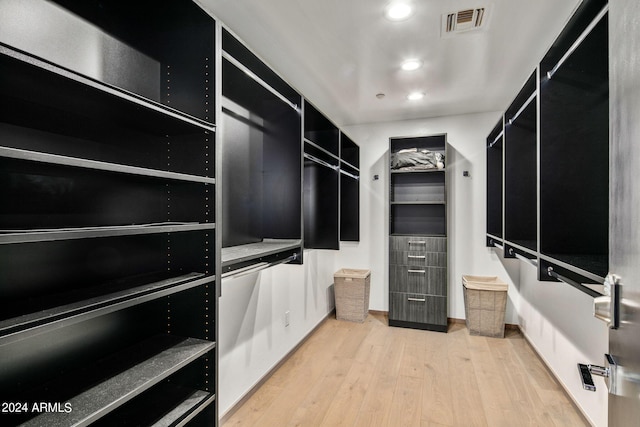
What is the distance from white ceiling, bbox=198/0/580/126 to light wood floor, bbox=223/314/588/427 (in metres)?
2.36

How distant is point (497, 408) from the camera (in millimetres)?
2189

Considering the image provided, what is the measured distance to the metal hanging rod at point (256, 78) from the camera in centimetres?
146

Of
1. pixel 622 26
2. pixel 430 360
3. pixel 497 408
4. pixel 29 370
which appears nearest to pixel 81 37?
pixel 29 370

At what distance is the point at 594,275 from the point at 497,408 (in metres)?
1.60

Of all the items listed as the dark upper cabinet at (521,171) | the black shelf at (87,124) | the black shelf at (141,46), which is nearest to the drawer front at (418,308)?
the dark upper cabinet at (521,171)

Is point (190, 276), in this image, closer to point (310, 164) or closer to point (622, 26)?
point (622, 26)

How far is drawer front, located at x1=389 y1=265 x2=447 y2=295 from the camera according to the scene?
3574 mm

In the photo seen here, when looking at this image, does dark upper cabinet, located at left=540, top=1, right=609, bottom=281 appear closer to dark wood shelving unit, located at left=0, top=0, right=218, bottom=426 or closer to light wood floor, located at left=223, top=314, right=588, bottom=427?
light wood floor, located at left=223, top=314, right=588, bottom=427

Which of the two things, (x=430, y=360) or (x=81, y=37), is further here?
(x=430, y=360)

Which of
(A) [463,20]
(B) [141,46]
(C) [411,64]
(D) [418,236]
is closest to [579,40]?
(A) [463,20]

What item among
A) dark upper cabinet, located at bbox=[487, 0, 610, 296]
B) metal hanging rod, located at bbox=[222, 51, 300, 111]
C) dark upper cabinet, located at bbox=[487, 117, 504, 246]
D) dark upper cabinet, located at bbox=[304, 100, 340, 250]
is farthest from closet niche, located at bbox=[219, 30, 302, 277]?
dark upper cabinet, located at bbox=[487, 117, 504, 246]

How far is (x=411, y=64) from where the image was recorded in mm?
2518

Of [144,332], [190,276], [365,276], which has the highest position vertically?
[190,276]

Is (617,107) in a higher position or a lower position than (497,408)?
higher
